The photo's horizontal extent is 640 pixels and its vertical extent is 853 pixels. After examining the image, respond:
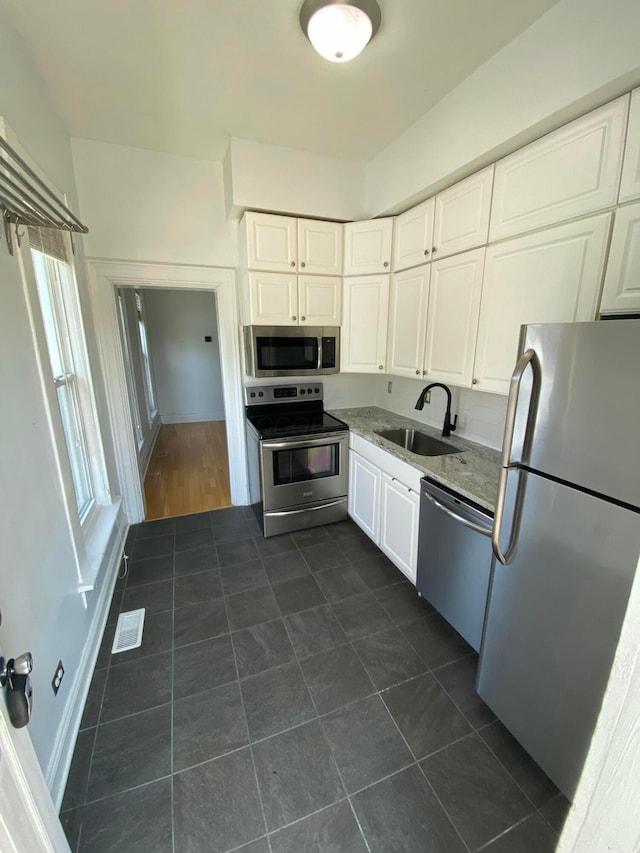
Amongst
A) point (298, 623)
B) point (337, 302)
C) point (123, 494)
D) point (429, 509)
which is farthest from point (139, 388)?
point (429, 509)

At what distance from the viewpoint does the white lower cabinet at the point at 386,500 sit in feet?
7.09

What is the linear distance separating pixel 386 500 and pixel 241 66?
2.51 metres

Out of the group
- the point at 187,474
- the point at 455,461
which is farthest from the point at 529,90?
the point at 187,474

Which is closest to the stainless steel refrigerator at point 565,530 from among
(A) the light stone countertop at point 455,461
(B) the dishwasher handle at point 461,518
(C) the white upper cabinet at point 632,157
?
(B) the dishwasher handle at point 461,518

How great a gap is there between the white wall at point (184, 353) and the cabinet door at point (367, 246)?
3.79 m

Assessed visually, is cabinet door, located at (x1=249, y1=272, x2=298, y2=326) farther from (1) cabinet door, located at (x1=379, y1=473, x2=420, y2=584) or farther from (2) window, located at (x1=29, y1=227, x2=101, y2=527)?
(1) cabinet door, located at (x1=379, y1=473, x2=420, y2=584)

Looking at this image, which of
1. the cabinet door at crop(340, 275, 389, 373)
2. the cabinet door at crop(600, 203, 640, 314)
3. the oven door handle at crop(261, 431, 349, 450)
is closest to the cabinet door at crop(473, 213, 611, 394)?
the cabinet door at crop(600, 203, 640, 314)

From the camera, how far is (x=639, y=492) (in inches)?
37.8

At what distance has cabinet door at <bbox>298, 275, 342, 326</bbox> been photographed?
107 inches

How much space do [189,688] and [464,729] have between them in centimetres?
123

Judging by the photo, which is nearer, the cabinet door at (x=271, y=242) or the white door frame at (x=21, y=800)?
the white door frame at (x=21, y=800)

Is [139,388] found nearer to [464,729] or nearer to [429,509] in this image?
[429,509]

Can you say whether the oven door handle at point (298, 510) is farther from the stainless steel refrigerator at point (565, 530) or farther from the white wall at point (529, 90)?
the white wall at point (529, 90)

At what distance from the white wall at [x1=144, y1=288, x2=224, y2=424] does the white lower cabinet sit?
4.31 m
